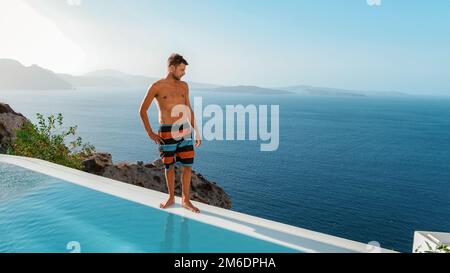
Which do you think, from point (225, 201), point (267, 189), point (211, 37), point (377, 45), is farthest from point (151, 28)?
point (377, 45)

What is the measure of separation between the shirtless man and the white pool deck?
0.31 m


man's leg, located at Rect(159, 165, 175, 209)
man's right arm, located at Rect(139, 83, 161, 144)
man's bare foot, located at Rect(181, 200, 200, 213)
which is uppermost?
man's right arm, located at Rect(139, 83, 161, 144)

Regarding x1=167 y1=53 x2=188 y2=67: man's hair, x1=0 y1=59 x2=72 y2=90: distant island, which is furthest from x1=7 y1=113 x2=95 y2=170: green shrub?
x1=0 y1=59 x2=72 y2=90: distant island

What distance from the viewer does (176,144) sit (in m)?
4.00

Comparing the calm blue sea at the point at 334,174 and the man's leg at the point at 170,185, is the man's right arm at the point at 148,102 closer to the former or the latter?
the man's leg at the point at 170,185

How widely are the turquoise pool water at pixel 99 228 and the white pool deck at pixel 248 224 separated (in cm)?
10

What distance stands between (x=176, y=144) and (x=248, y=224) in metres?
1.28

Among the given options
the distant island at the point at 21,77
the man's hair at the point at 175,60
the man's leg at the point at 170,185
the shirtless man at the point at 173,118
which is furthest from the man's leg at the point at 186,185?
the distant island at the point at 21,77

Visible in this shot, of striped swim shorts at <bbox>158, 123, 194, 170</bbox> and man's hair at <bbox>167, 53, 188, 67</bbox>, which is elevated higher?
man's hair at <bbox>167, 53, 188, 67</bbox>

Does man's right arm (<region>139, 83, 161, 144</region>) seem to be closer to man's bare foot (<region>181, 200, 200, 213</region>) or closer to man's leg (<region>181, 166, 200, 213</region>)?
man's leg (<region>181, 166, 200, 213</region>)

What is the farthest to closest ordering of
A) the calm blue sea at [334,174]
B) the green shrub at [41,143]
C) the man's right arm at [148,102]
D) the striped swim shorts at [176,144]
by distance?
the calm blue sea at [334,174] < the green shrub at [41,143] < the striped swim shorts at [176,144] < the man's right arm at [148,102]

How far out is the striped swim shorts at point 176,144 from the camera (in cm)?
395

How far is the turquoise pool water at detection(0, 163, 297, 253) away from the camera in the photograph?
347cm
